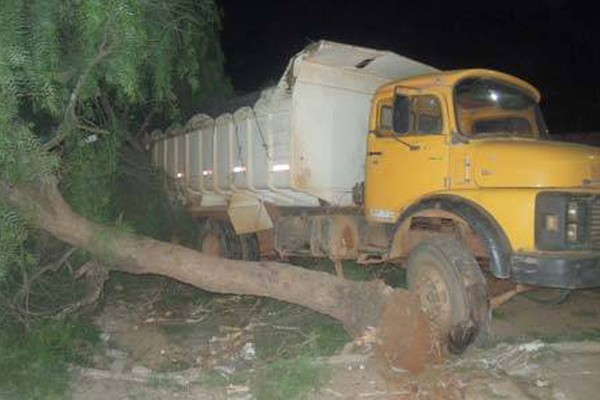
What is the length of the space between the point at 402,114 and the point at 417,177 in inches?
27.5

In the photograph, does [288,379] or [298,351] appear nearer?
[288,379]

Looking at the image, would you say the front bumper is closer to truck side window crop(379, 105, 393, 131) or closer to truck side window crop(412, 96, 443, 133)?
truck side window crop(412, 96, 443, 133)

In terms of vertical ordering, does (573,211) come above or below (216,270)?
above

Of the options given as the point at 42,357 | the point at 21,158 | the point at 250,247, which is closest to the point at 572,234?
the point at 21,158

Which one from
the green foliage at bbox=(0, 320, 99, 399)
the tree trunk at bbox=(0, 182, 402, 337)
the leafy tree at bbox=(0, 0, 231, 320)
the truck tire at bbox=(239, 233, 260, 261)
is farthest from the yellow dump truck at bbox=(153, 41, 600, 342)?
the green foliage at bbox=(0, 320, 99, 399)

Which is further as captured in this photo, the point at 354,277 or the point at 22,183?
the point at 354,277

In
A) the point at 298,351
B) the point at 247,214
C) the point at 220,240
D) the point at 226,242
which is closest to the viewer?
the point at 298,351

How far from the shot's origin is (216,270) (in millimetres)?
7293

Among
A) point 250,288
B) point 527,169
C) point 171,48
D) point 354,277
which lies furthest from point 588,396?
point 171,48

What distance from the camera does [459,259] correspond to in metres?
6.79

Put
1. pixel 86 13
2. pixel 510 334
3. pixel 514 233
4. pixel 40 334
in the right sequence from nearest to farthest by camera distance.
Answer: pixel 86 13 < pixel 514 233 < pixel 40 334 < pixel 510 334

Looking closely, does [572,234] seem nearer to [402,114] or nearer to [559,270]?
[559,270]

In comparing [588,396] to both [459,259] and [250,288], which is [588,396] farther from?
[250,288]

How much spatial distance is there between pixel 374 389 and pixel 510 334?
240cm
